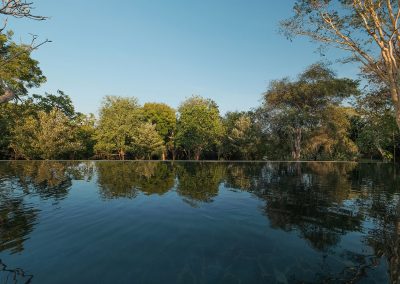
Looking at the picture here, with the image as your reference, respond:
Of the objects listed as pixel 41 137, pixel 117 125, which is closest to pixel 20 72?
pixel 41 137

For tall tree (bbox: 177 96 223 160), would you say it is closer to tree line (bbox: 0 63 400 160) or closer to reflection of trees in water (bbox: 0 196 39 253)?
tree line (bbox: 0 63 400 160)

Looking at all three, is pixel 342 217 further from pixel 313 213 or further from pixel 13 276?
pixel 13 276

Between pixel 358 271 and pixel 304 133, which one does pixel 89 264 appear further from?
pixel 304 133

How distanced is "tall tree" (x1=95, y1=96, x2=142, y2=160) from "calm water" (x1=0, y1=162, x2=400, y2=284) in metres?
39.0

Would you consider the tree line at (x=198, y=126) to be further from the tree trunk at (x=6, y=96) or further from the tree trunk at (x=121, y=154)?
the tree trunk at (x=6, y=96)

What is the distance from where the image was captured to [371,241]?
6773 mm

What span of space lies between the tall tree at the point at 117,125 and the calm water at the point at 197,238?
128ft

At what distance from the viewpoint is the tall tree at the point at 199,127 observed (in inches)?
2023

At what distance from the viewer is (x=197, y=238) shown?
7090 millimetres

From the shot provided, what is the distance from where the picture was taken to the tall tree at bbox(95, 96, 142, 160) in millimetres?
50219

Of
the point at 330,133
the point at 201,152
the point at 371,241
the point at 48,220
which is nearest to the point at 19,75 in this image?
the point at 201,152

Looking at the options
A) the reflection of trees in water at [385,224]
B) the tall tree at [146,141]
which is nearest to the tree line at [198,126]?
the tall tree at [146,141]

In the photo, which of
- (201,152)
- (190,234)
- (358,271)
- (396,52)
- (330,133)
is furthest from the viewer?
(201,152)

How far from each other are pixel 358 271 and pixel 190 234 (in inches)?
158
